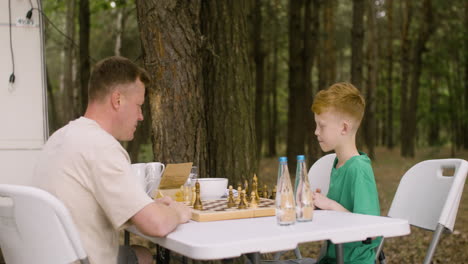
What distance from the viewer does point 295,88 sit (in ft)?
42.6

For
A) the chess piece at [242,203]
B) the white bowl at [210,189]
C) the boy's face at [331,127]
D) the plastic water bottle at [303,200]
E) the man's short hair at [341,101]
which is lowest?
the white bowl at [210,189]

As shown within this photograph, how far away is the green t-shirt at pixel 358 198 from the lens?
2760 millimetres

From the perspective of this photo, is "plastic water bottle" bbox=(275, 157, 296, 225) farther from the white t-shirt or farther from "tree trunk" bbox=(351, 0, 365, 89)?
"tree trunk" bbox=(351, 0, 365, 89)

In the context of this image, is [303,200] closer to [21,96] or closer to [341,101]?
[341,101]

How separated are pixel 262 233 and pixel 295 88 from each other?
433 inches

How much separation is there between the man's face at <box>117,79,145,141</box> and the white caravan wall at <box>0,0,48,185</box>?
7.32 ft

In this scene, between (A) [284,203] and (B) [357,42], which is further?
(B) [357,42]

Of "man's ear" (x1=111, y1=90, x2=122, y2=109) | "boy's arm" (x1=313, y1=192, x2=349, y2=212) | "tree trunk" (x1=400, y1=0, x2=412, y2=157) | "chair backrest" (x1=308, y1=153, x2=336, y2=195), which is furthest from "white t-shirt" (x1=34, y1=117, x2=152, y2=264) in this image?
"tree trunk" (x1=400, y1=0, x2=412, y2=157)

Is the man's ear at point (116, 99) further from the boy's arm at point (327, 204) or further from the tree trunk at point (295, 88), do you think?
the tree trunk at point (295, 88)

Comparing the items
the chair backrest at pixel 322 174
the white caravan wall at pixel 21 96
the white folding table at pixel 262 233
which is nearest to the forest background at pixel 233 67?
the white caravan wall at pixel 21 96

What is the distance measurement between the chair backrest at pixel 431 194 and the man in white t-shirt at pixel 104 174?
121cm

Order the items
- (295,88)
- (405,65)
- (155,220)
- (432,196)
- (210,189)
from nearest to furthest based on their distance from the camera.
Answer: (155,220)
(432,196)
(210,189)
(295,88)
(405,65)

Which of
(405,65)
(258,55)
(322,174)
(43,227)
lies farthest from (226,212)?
(405,65)

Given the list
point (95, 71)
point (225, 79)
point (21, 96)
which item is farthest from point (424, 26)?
point (95, 71)
